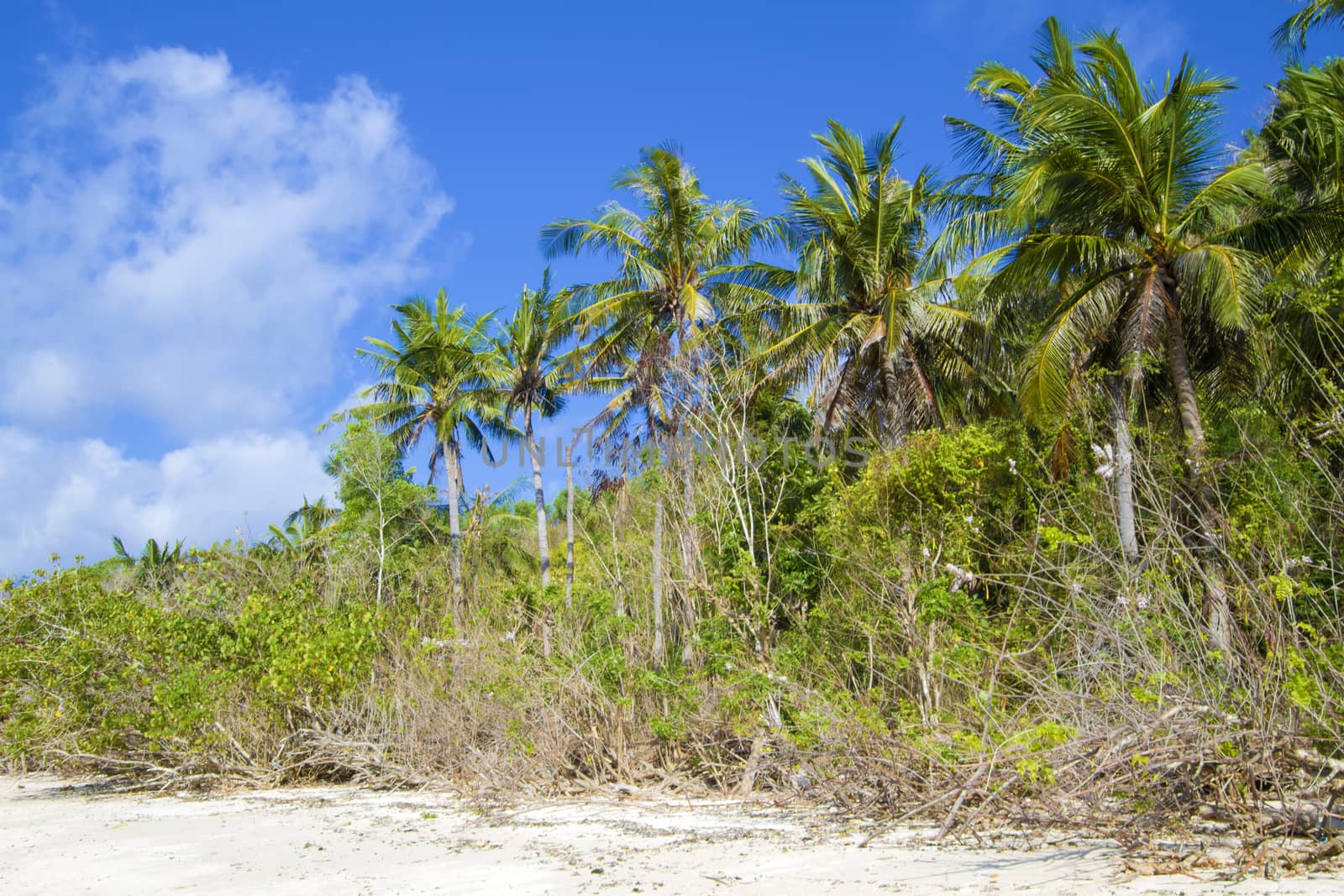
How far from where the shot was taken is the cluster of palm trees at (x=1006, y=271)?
1180 cm

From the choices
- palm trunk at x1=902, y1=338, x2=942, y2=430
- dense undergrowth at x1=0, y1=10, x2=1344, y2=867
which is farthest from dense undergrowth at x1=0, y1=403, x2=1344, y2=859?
palm trunk at x1=902, y1=338, x2=942, y2=430

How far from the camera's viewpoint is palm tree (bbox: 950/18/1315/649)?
11703 millimetres

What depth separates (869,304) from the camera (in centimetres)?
1694

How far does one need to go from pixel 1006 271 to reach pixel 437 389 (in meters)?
19.1

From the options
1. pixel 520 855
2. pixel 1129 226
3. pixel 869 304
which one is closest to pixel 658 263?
pixel 869 304

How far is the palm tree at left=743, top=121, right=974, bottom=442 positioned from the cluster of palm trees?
39 mm

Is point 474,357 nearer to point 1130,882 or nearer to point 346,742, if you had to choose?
point 346,742

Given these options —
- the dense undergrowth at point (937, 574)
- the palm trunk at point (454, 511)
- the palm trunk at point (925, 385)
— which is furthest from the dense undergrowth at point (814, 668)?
the palm trunk at point (454, 511)

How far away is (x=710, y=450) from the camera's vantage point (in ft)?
38.4

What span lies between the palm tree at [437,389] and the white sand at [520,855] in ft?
57.4

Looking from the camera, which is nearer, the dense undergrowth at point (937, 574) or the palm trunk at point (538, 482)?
the dense undergrowth at point (937, 574)

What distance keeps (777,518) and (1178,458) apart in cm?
567

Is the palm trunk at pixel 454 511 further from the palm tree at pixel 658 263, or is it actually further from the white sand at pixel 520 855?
the white sand at pixel 520 855

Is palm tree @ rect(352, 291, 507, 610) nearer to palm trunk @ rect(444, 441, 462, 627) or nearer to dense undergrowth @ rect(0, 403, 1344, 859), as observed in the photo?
palm trunk @ rect(444, 441, 462, 627)
